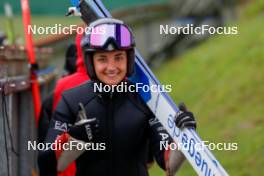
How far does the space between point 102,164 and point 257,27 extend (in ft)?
34.5

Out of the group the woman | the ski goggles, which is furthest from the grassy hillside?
the ski goggles

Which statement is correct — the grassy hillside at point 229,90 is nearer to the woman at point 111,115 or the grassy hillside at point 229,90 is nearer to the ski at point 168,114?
the woman at point 111,115

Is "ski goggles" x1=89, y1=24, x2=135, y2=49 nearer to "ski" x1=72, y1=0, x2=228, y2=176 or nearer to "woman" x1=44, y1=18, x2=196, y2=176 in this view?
"woman" x1=44, y1=18, x2=196, y2=176

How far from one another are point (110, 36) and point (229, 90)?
796 centimetres

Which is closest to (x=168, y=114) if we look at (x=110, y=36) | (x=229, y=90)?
(x=110, y=36)

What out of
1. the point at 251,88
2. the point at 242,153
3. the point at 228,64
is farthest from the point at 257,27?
the point at 242,153

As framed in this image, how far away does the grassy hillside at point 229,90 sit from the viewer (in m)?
9.57

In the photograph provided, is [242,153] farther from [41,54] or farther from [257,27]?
[257,27]

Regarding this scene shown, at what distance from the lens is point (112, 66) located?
15.1 ft

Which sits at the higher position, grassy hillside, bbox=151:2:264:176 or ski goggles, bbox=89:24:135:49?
grassy hillside, bbox=151:2:264:176

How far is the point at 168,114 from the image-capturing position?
459 cm

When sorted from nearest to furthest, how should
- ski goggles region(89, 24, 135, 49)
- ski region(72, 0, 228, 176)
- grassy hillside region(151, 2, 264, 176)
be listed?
ski region(72, 0, 228, 176) < ski goggles region(89, 24, 135, 49) < grassy hillside region(151, 2, 264, 176)

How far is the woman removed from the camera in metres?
4.60

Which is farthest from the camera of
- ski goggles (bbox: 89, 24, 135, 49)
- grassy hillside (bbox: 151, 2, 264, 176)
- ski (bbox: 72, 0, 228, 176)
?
grassy hillside (bbox: 151, 2, 264, 176)
